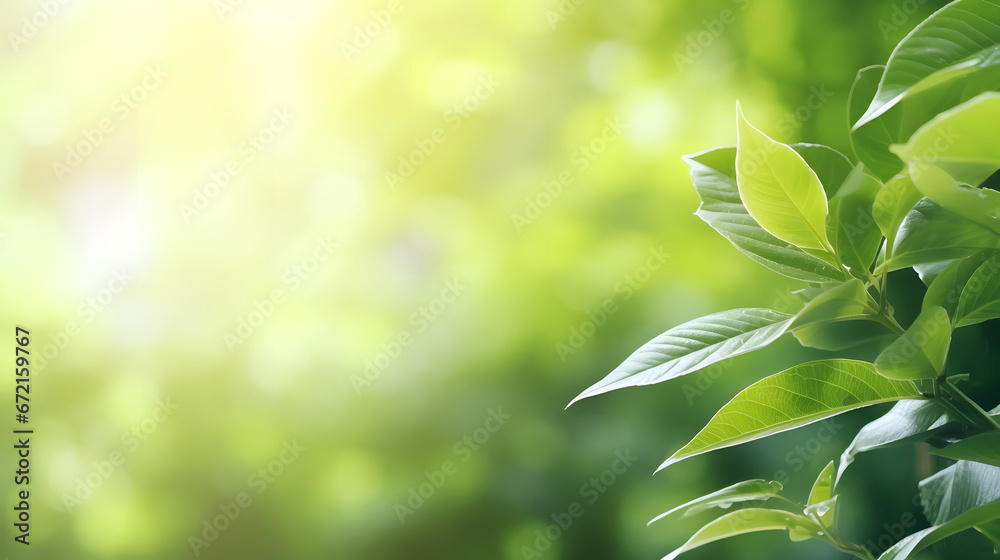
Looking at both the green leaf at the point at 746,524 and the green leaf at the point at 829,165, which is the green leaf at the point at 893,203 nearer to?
the green leaf at the point at 829,165

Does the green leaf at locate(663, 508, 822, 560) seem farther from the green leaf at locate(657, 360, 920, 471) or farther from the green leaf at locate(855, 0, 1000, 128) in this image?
the green leaf at locate(855, 0, 1000, 128)

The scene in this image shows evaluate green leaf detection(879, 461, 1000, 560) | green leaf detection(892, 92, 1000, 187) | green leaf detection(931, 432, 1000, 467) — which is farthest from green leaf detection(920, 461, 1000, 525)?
green leaf detection(892, 92, 1000, 187)

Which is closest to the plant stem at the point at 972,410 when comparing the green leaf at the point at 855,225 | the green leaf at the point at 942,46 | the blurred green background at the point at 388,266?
the green leaf at the point at 855,225

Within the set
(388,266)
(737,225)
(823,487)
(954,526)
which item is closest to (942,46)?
(737,225)

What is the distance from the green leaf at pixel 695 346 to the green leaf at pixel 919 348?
0.07m

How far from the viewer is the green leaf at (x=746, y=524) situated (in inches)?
21.2

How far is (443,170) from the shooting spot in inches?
47.8

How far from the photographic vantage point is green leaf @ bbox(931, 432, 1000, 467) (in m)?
0.45

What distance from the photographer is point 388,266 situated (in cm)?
118

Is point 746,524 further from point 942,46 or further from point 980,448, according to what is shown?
point 942,46

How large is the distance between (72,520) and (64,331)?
1.04ft

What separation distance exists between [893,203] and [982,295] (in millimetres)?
117

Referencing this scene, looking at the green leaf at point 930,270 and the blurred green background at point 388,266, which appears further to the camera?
the blurred green background at point 388,266

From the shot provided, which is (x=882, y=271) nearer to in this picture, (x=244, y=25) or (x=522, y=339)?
(x=522, y=339)
